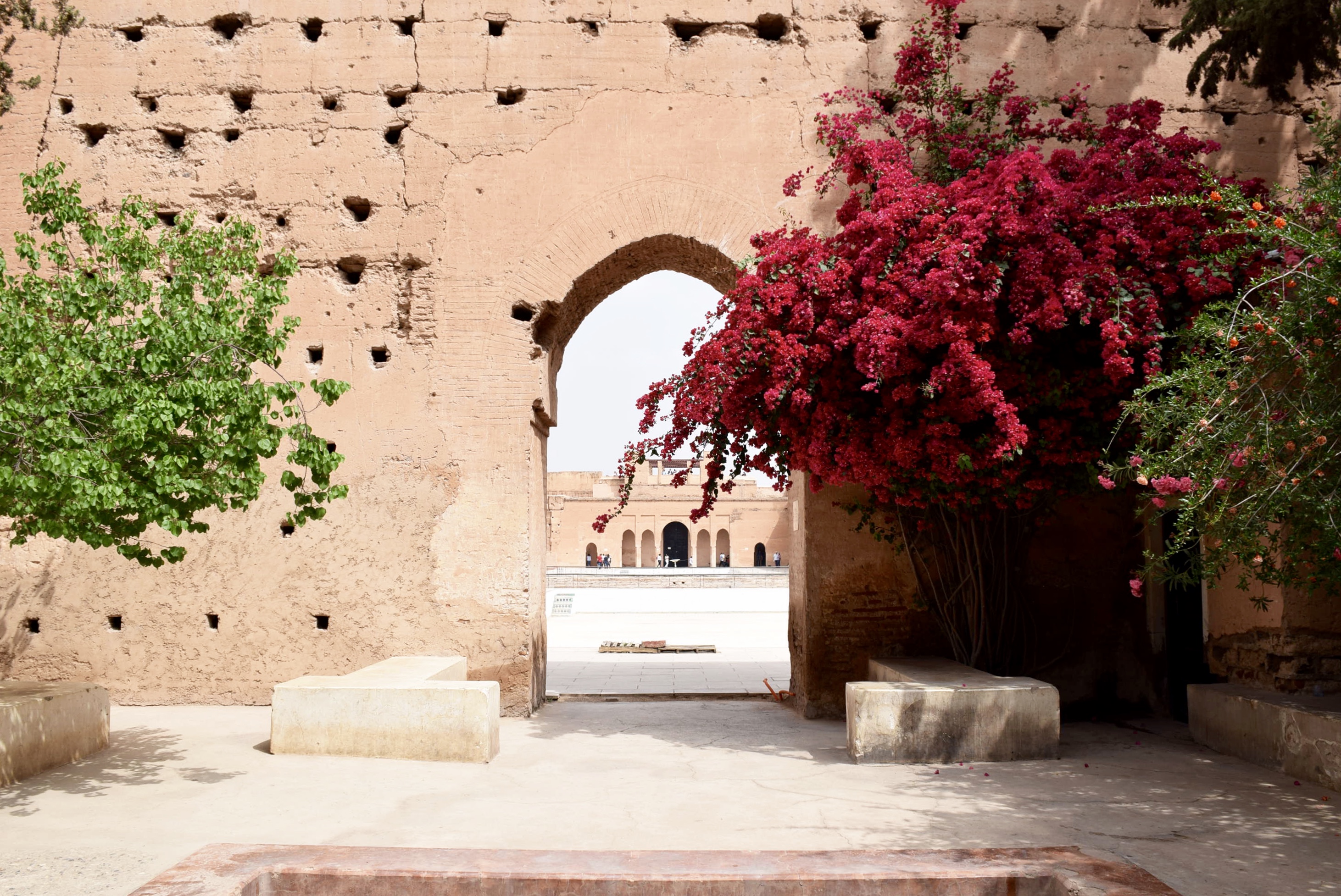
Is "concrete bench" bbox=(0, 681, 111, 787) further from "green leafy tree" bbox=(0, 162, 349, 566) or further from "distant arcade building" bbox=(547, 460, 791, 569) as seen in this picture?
"distant arcade building" bbox=(547, 460, 791, 569)

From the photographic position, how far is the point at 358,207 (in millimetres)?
8266

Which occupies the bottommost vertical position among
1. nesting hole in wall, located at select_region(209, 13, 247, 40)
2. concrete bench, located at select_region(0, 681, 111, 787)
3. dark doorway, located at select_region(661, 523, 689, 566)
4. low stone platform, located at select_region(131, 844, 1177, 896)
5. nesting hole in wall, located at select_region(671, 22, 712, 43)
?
low stone platform, located at select_region(131, 844, 1177, 896)

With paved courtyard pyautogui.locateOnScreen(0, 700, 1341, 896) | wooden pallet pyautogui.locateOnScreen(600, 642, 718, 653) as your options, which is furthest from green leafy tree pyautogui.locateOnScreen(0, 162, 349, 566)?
wooden pallet pyautogui.locateOnScreen(600, 642, 718, 653)

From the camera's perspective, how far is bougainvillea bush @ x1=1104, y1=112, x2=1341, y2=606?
3992 mm

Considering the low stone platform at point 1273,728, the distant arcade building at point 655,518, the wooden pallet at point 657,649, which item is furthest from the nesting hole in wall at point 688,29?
the distant arcade building at point 655,518

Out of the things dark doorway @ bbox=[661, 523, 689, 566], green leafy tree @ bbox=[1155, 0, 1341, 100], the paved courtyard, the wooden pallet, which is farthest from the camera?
dark doorway @ bbox=[661, 523, 689, 566]

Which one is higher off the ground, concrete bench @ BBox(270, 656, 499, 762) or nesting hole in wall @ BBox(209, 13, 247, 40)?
nesting hole in wall @ BBox(209, 13, 247, 40)

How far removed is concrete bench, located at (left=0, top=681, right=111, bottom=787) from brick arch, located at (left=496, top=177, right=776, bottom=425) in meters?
3.53

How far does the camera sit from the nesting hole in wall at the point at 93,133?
8461 millimetres

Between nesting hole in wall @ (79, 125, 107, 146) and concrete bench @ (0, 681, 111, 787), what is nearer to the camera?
concrete bench @ (0, 681, 111, 787)

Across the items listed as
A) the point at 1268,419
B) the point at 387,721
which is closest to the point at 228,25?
the point at 387,721

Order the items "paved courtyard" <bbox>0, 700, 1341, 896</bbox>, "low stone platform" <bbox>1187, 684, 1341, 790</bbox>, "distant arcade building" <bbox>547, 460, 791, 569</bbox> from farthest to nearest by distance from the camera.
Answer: "distant arcade building" <bbox>547, 460, 791, 569</bbox>, "low stone platform" <bbox>1187, 684, 1341, 790</bbox>, "paved courtyard" <bbox>0, 700, 1341, 896</bbox>

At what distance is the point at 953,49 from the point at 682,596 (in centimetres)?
1588

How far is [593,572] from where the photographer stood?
26047mm
